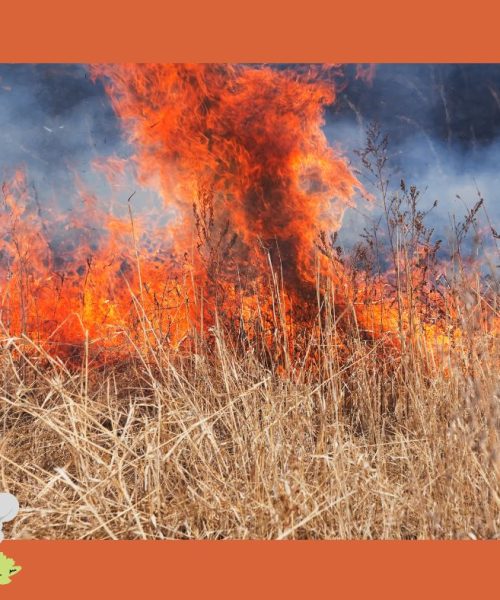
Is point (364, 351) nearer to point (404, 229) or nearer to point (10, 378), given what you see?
point (404, 229)

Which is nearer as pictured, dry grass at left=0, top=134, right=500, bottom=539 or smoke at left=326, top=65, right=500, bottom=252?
dry grass at left=0, top=134, right=500, bottom=539

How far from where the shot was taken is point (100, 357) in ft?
10.3

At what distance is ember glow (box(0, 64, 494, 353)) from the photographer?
3016 mm

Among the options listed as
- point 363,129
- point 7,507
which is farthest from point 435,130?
point 7,507

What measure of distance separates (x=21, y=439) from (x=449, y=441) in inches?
62.6

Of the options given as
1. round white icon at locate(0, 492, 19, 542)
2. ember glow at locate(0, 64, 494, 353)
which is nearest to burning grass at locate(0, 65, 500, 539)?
ember glow at locate(0, 64, 494, 353)

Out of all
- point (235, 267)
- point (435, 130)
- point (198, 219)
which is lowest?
point (235, 267)

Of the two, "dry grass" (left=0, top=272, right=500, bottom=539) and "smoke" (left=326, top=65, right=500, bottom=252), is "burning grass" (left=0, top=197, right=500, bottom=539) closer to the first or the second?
"dry grass" (left=0, top=272, right=500, bottom=539)

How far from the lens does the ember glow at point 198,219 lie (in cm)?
302

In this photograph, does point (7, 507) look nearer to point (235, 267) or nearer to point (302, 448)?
point (302, 448)

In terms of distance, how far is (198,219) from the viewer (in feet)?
9.84

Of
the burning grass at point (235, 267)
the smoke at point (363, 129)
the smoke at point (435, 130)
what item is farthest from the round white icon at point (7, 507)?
the smoke at point (435, 130)
